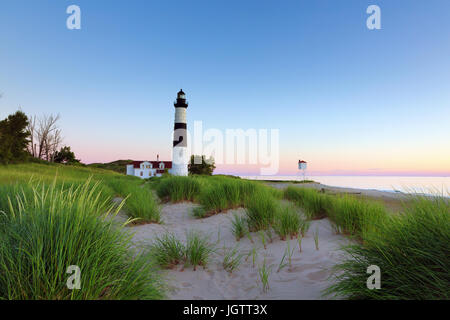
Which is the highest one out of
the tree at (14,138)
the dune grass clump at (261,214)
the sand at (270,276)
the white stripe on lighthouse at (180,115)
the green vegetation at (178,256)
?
the white stripe on lighthouse at (180,115)

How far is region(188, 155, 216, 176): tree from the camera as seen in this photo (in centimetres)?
4103

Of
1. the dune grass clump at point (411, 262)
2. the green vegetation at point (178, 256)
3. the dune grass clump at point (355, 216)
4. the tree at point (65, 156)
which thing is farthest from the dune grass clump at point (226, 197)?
the tree at point (65, 156)

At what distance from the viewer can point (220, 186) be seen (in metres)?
7.91

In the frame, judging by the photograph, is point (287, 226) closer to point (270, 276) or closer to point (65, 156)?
point (270, 276)

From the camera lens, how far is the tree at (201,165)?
135 ft

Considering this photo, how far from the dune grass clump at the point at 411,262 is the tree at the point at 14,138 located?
34.1m

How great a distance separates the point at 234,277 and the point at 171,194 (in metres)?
6.51

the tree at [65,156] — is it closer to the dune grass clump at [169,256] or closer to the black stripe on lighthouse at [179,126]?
the black stripe on lighthouse at [179,126]

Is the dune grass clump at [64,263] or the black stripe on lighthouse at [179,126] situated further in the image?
the black stripe on lighthouse at [179,126]

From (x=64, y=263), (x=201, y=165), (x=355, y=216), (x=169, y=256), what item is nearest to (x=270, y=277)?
(x=169, y=256)

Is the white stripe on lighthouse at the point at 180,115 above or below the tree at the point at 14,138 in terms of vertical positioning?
above
